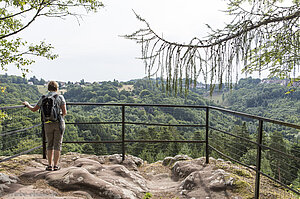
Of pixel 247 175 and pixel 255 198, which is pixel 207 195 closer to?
pixel 255 198

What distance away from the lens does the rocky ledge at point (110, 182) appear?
8.98ft

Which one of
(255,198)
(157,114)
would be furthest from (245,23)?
(157,114)

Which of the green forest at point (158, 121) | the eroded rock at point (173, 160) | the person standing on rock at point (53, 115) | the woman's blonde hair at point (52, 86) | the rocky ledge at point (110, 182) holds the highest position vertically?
the woman's blonde hair at point (52, 86)

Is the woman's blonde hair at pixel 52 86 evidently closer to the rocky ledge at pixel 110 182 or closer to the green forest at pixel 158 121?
the rocky ledge at pixel 110 182

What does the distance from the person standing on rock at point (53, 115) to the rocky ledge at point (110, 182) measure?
1.13 ft

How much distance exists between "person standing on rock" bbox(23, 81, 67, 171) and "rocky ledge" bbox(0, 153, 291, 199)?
35 centimetres

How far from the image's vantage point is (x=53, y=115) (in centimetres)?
331

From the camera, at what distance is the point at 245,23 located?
2145mm

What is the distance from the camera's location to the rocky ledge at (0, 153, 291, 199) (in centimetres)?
274

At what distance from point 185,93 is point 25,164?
2957mm

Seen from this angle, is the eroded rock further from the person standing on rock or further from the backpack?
the backpack

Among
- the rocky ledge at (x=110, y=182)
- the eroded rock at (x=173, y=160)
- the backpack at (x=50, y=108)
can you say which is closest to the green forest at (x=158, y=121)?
the rocky ledge at (x=110, y=182)

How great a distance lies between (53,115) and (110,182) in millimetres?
1279

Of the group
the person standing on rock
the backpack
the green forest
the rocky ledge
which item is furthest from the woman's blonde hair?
the green forest
